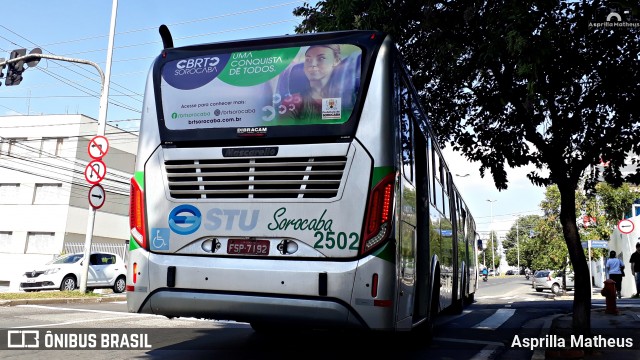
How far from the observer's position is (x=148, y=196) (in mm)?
5770

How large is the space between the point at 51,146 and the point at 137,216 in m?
39.3

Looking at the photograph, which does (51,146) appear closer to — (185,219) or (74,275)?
(74,275)

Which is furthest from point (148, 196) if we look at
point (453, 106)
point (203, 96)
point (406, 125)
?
point (453, 106)

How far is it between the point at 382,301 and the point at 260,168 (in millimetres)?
1676

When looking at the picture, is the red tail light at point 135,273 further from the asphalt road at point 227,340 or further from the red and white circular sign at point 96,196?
the red and white circular sign at point 96,196

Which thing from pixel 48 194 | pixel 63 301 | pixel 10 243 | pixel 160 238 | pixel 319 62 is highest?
pixel 48 194

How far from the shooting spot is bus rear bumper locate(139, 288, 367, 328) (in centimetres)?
498

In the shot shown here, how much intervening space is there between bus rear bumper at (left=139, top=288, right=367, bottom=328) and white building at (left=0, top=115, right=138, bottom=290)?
117 ft

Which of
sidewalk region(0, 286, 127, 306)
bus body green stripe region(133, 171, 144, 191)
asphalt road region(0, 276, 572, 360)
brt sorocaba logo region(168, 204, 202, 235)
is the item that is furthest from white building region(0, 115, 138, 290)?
brt sorocaba logo region(168, 204, 202, 235)

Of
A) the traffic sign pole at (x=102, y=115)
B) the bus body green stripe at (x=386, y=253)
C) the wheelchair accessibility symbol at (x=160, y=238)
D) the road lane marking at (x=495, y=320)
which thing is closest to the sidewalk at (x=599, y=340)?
the road lane marking at (x=495, y=320)

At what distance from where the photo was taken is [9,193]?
41562mm

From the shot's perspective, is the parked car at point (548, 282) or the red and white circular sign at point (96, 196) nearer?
the red and white circular sign at point (96, 196)

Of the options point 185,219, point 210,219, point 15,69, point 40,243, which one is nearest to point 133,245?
point 185,219

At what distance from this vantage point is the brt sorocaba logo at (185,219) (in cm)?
552
